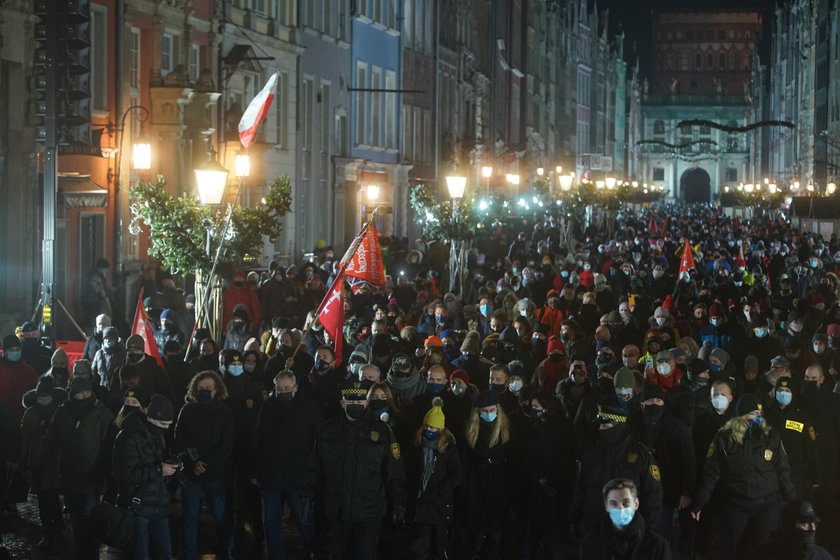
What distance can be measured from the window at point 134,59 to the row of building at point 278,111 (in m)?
0.04

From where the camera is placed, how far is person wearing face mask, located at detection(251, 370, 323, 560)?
12359 mm

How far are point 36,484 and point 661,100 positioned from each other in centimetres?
18643

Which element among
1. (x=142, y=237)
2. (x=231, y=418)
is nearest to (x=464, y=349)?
(x=231, y=418)

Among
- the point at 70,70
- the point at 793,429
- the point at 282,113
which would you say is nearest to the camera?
the point at 793,429

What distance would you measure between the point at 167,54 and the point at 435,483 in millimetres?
20371

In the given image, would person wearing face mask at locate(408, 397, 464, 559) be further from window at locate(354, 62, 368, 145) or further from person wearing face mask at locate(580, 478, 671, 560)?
window at locate(354, 62, 368, 145)

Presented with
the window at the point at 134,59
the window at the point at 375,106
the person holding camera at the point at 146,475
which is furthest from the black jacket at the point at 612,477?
the window at the point at 375,106

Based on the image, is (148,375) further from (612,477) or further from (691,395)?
(612,477)

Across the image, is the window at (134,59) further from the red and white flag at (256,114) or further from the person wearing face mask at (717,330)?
the person wearing face mask at (717,330)

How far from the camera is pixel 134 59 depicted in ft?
95.2

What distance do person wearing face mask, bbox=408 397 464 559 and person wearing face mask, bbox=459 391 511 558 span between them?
24 centimetres

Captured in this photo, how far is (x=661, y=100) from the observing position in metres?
196

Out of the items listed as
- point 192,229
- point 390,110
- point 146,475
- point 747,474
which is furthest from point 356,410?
point 390,110

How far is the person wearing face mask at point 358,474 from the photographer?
11320 mm
